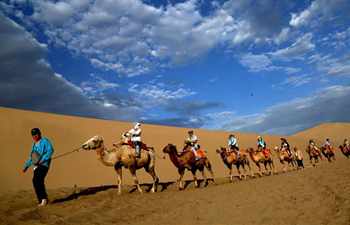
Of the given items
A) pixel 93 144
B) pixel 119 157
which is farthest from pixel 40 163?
pixel 119 157

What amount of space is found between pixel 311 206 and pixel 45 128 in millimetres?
26880

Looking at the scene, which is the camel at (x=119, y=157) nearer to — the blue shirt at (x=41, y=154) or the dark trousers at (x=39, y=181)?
the blue shirt at (x=41, y=154)

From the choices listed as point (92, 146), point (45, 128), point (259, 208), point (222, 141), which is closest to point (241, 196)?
point (259, 208)

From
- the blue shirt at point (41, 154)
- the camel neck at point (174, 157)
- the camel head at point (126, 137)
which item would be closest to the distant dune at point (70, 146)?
the camel head at point (126, 137)

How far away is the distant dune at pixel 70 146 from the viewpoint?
22609 millimetres

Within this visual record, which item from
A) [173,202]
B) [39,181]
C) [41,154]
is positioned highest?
[41,154]

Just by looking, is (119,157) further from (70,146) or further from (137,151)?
(70,146)

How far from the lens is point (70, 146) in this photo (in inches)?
1160

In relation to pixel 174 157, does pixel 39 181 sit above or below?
below

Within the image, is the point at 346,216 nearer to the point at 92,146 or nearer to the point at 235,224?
the point at 235,224

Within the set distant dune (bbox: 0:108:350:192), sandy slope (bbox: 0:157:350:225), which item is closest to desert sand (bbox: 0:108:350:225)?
sandy slope (bbox: 0:157:350:225)

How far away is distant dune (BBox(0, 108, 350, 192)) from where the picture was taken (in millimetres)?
22609

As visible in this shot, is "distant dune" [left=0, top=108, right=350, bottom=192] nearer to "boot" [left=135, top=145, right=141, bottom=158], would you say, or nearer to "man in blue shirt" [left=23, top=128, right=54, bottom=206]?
"boot" [left=135, top=145, right=141, bottom=158]

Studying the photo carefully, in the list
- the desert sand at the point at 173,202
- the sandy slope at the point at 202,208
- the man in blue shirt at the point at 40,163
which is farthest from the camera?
the man in blue shirt at the point at 40,163
